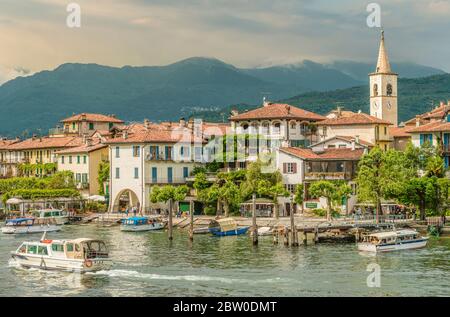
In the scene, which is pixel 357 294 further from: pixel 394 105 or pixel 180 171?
pixel 394 105

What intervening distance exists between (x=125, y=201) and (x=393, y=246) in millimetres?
46791

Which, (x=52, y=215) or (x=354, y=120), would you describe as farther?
(x=354, y=120)

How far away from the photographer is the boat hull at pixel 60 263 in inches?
2372

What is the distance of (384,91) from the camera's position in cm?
13325

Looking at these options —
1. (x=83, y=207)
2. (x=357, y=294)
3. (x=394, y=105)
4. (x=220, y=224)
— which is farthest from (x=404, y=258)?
(x=394, y=105)

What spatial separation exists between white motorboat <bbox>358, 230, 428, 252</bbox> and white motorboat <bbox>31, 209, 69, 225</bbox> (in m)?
39.1

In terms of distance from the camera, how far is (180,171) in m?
107

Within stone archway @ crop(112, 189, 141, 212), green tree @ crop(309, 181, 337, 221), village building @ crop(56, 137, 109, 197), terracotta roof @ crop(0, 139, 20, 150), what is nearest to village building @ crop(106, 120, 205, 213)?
stone archway @ crop(112, 189, 141, 212)

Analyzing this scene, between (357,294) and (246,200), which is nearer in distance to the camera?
(357,294)

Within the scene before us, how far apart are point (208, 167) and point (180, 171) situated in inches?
139

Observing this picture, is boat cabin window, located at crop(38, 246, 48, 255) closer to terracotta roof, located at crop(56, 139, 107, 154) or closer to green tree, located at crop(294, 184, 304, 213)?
green tree, located at crop(294, 184, 304, 213)

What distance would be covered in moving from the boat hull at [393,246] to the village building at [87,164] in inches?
2133

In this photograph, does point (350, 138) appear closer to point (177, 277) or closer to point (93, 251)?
point (93, 251)

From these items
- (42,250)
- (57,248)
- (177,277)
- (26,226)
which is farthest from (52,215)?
(177,277)
